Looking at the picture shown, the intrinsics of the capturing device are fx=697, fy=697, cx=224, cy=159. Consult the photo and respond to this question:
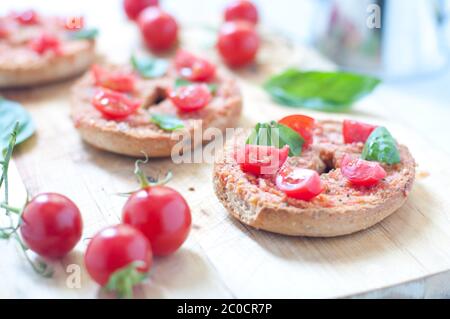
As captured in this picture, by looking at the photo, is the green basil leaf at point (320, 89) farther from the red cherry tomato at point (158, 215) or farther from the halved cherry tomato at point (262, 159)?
the red cherry tomato at point (158, 215)

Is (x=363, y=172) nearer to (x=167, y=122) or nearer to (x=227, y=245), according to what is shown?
(x=227, y=245)

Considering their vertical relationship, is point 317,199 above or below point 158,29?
below

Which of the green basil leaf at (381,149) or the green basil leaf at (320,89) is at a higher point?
the green basil leaf at (381,149)

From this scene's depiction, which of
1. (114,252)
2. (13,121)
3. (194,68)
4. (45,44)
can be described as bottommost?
(13,121)

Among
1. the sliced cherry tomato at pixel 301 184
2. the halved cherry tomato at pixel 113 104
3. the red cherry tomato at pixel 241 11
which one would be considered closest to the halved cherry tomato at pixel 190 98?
the halved cherry tomato at pixel 113 104

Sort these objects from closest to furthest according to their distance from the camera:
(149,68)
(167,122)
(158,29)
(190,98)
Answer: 1. (167,122)
2. (190,98)
3. (149,68)
4. (158,29)

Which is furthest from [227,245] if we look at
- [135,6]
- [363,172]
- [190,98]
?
[135,6]

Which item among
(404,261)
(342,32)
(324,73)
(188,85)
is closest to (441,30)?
(342,32)
